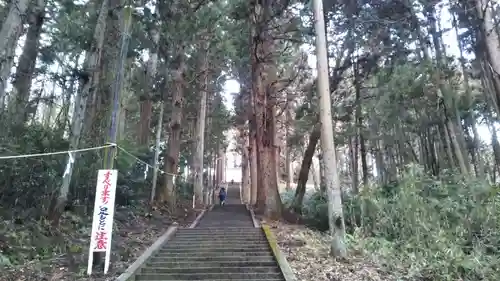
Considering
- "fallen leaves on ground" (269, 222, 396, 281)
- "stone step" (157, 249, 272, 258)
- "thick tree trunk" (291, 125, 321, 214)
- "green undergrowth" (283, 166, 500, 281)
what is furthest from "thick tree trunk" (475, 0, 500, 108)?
"thick tree trunk" (291, 125, 321, 214)

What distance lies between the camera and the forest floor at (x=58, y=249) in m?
5.35

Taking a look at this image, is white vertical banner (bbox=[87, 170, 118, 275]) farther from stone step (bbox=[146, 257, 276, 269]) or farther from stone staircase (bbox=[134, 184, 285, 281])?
stone step (bbox=[146, 257, 276, 269])

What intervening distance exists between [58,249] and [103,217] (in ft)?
4.76

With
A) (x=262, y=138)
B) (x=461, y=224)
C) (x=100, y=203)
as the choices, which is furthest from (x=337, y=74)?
(x=100, y=203)

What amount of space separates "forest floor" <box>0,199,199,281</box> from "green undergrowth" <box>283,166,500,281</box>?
458 cm

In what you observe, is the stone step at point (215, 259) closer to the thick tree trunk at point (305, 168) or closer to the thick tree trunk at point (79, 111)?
the thick tree trunk at point (79, 111)

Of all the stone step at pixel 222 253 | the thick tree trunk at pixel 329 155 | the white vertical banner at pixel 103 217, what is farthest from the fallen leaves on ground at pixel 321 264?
the white vertical banner at pixel 103 217

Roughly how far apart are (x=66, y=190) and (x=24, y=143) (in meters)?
1.84

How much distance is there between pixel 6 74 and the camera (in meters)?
6.05

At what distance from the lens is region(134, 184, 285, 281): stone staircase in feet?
19.1

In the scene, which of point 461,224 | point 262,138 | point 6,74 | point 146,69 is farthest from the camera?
point 146,69

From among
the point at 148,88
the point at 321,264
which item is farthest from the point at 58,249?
the point at 148,88

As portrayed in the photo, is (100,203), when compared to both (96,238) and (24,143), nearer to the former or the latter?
(96,238)

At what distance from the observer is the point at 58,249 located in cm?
635
